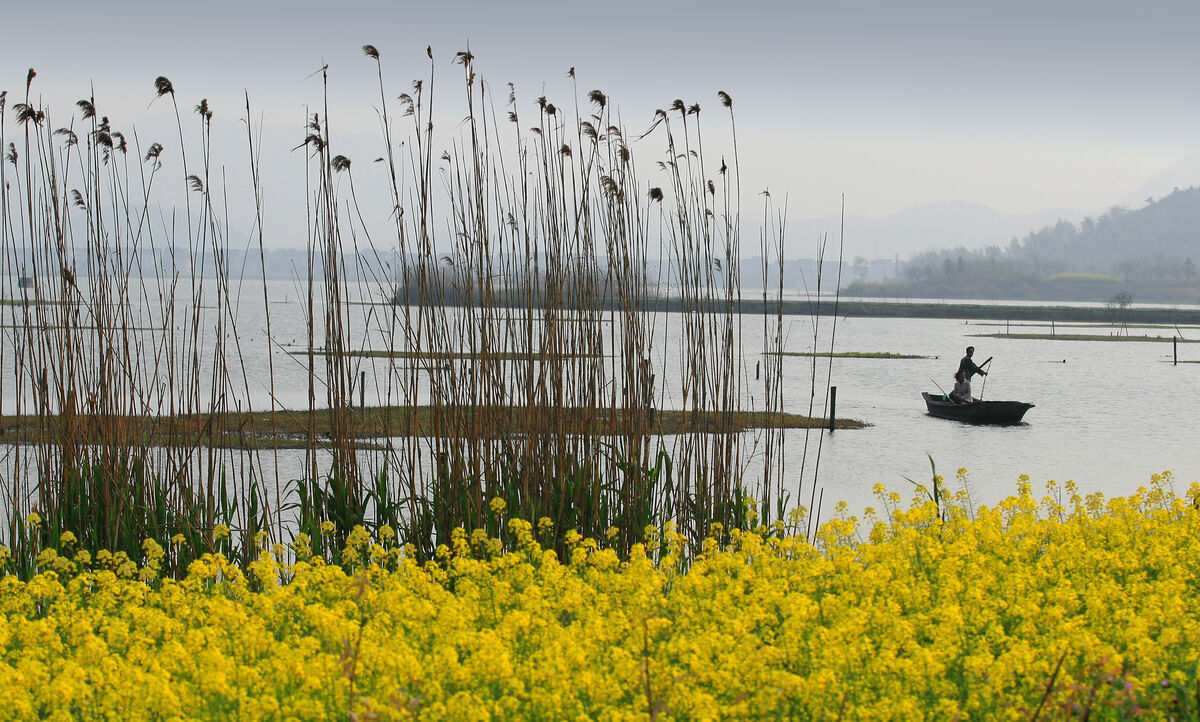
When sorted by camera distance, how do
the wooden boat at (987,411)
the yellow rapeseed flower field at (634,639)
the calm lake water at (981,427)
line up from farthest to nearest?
the wooden boat at (987,411), the calm lake water at (981,427), the yellow rapeseed flower field at (634,639)

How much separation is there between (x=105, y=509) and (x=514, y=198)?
94.8 inches

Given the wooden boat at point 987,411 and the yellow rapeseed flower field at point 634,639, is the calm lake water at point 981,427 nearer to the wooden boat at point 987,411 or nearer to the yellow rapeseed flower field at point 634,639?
the wooden boat at point 987,411

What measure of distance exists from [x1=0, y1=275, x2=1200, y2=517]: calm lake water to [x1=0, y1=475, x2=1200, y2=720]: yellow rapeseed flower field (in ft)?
3.73

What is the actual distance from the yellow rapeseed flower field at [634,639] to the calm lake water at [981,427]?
1.14 metres

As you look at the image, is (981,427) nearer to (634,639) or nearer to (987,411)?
(987,411)

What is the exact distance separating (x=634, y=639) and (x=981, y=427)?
14408mm

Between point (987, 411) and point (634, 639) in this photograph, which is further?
point (987, 411)

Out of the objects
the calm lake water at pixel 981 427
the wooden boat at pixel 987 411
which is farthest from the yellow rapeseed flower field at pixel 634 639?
the wooden boat at pixel 987 411

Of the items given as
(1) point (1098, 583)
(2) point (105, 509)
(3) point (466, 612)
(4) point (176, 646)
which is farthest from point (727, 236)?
(4) point (176, 646)

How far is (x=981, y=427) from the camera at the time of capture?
54.3 ft

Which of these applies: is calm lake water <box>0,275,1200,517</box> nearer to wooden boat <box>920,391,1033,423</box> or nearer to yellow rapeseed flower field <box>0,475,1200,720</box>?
wooden boat <box>920,391,1033,423</box>

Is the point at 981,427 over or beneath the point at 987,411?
beneath

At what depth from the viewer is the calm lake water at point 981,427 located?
11375 mm

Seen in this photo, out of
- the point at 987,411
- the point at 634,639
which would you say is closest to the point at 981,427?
the point at 987,411
